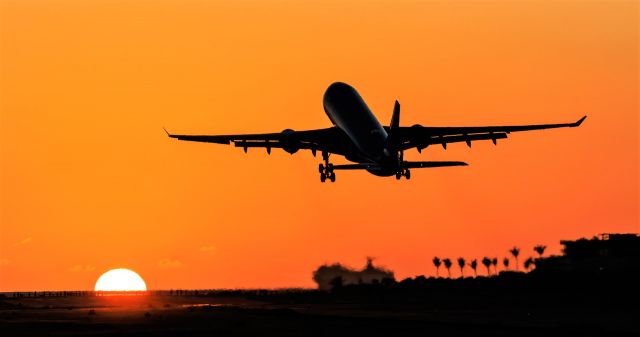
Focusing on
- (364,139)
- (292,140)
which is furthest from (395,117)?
(292,140)

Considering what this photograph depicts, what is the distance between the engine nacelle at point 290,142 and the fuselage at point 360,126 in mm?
4630

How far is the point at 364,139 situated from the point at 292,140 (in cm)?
738

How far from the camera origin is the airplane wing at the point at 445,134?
84688mm

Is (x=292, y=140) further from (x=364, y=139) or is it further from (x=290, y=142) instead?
(x=364, y=139)

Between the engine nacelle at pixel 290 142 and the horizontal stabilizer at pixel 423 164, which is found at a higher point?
the engine nacelle at pixel 290 142

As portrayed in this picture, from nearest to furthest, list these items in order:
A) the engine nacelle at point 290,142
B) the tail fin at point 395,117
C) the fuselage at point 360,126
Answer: the fuselage at point 360,126
the tail fin at point 395,117
the engine nacelle at point 290,142

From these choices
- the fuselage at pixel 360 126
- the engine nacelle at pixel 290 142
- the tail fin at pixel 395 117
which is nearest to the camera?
the fuselage at pixel 360 126

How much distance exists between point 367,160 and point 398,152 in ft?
15.2

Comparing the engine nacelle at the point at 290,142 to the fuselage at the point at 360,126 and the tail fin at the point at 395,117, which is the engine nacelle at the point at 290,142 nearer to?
the fuselage at the point at 360,126

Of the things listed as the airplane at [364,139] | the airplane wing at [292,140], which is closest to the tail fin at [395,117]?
the airplane at [364,139]

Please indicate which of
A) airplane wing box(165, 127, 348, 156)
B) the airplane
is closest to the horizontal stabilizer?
the airplane

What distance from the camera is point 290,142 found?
87.9 meters

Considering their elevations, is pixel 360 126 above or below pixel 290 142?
above

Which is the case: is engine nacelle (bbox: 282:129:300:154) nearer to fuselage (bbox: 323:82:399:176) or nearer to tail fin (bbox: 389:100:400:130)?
fuselage (bbox: 323:82:399:176)
